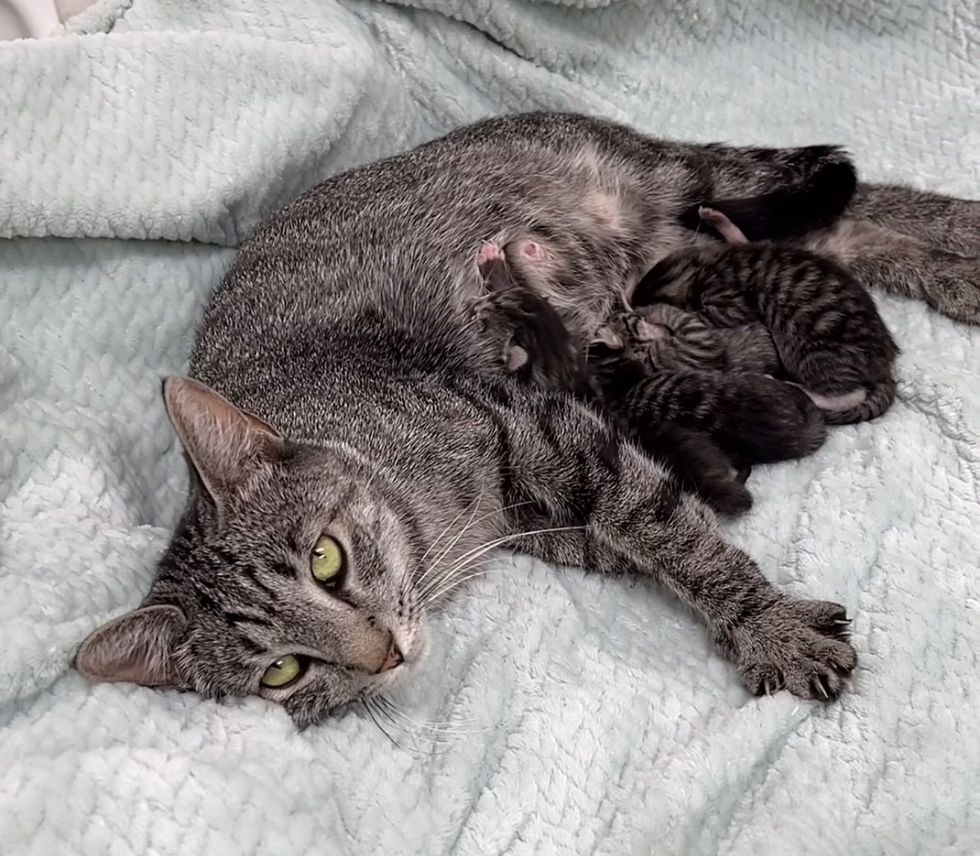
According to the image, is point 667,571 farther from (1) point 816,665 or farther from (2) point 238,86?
(2) point 238,86

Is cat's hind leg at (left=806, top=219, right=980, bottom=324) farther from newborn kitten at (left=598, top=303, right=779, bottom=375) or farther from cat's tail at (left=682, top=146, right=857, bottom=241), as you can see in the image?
newborn kitten at (left=598, top=303, right=779, bottom=375)

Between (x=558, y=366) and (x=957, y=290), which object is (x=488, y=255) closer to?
(x=558, y=366)

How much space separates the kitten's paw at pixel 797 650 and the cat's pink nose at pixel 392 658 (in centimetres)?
71

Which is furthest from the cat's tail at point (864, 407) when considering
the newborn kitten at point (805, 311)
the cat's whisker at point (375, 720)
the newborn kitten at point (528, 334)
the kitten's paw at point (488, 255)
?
the cat's whisker at point (375, 720)

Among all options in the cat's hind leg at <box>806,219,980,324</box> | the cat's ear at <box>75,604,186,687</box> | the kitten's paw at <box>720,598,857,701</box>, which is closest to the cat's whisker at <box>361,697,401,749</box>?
the cat's ear at <box>75,604,186,687</box>

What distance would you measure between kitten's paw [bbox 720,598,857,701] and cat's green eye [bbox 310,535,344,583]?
2.71 ft

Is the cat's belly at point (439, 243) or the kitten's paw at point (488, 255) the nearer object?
the cat's belly at point (439, 243)

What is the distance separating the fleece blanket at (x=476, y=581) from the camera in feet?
5.34

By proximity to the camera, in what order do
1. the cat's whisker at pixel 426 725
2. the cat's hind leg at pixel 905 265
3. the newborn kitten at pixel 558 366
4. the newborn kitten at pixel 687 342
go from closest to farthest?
1. the cat's whisker at pixel 426 725
2. the newborn kitten at pixel 558 366
3. the newborn kitten at pixel 687 342
4. the cat's hind leg at pixel 905 265

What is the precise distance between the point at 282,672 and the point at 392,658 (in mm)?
205

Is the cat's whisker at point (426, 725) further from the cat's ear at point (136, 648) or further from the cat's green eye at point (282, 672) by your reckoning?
the cat's ear at point (136, 648)

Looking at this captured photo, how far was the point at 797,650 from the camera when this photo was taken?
1890mm

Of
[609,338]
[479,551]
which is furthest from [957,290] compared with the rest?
[479,551]

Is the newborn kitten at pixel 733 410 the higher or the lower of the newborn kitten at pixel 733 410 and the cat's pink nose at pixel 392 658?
the higher
